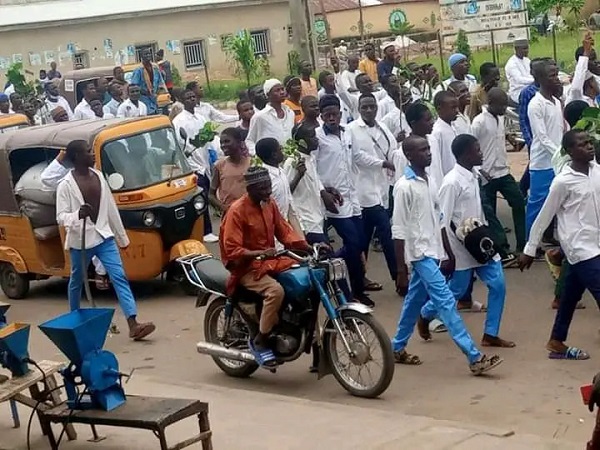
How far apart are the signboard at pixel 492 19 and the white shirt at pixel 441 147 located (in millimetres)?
9628

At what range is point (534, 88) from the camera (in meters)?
11.6

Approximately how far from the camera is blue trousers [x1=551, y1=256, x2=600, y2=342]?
800 cm

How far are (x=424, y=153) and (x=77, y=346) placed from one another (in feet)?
10.3

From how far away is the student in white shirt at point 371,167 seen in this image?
34.9 ft

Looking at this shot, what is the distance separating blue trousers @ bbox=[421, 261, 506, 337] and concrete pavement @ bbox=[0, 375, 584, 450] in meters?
1.30

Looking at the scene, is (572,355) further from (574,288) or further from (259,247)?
(259,247)

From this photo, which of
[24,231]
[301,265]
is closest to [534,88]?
[301,265]

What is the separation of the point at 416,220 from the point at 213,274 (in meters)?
1.54

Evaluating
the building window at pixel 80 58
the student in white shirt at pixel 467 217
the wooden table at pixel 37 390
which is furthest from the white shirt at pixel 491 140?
the building window at pixel 80 58

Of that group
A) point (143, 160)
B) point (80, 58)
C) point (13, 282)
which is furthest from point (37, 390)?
point (80, 58)

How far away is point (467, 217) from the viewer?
8.75 metres

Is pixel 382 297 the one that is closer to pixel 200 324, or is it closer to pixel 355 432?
pixel 200 324

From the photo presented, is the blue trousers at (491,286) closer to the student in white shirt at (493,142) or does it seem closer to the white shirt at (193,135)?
the student in white shirt at (493,142)

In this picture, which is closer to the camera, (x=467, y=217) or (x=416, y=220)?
(x=416, y=220)
